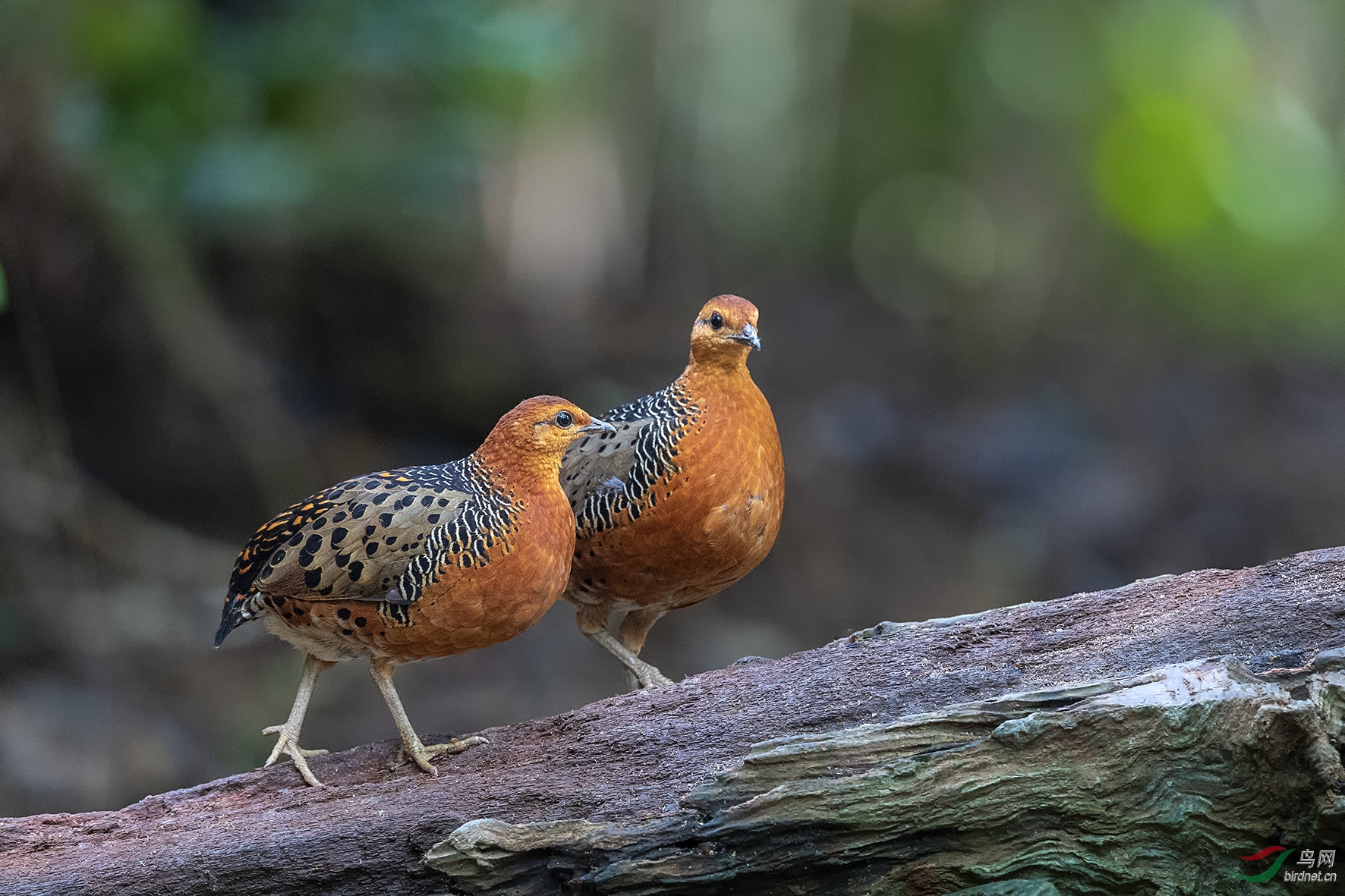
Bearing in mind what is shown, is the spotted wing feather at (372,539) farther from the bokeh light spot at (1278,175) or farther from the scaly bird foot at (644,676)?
the bokeh light spot at (1278,175)

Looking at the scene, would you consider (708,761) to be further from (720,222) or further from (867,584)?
(720,222)

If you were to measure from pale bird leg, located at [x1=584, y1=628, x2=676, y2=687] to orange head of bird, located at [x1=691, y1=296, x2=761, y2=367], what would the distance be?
4.26ft

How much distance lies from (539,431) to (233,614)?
4.25 feet

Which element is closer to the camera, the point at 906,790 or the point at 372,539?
the point at 906,790

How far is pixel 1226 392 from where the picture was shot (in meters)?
12.1

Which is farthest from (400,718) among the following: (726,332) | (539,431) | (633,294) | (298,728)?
(633,294)

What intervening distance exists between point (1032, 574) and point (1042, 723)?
7.02m

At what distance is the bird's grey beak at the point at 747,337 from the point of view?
4980 millimetres

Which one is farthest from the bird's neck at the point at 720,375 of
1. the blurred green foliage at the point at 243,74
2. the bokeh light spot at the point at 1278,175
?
the bokeh light spot at the point at 1278,175

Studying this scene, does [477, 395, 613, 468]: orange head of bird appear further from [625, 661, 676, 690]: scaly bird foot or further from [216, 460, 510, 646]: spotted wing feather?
[625, 661, 676, 690]: scaly bird foot

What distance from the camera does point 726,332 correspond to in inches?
199

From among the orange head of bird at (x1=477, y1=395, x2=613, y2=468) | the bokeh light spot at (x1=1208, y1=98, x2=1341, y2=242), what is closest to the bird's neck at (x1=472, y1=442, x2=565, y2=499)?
the orange head of bird at (x1=477, y1=395, x2=613, y2=468)

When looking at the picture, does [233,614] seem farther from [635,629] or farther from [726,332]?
[726,332]

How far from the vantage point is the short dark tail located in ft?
14.7
